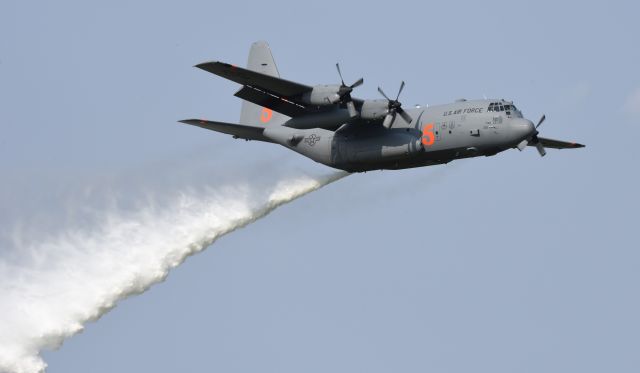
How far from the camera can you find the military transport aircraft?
37344 mm

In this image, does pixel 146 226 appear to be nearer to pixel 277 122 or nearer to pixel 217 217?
pixel 217 217

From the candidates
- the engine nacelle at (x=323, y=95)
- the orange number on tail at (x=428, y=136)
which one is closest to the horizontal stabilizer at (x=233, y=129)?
the engine nacelle at (x=323, y=95)

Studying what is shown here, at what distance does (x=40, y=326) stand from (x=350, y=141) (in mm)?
10528

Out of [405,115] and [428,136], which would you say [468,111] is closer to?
[428,136]

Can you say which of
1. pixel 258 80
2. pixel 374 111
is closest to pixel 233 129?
pixel 258 80

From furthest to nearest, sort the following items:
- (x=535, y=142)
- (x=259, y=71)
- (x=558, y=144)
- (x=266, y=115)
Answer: (x=259, y=71) < (x=558, y=144) < (x=266, y=115) < (x=535, y=142)

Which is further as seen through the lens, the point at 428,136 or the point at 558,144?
the point at 558,144

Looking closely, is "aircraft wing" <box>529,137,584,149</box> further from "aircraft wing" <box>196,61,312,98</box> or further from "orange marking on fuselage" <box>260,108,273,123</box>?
"aircraft wing" <box>196,61,312,98</box>

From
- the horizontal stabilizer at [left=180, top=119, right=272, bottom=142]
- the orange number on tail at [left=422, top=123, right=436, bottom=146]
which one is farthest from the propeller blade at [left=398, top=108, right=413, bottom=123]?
the horizontal stabilizer at [left=180, top=119, right=272, bottom=142]

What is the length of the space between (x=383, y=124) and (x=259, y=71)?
6.99 meters

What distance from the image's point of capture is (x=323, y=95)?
122 feet

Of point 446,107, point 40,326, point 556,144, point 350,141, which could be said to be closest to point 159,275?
point 40,326

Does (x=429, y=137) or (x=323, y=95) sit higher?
(x=323, y=95)

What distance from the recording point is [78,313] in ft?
122
